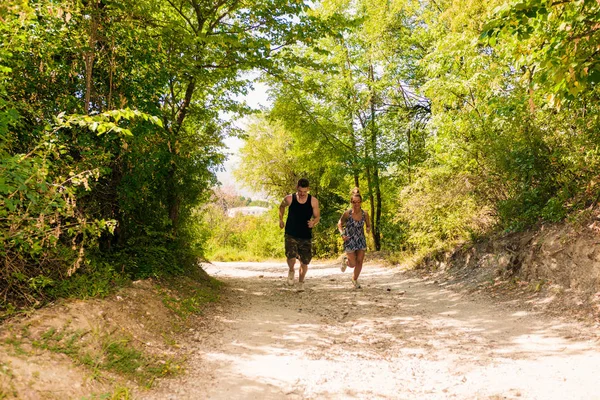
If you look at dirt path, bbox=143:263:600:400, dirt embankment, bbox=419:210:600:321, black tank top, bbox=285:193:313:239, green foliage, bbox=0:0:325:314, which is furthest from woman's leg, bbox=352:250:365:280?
green foliage, bbox=0:0:325:314

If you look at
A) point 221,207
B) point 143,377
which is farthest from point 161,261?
point 221,207

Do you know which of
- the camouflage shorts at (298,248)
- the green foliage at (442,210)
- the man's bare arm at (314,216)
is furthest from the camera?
the green foliage at (442,210)

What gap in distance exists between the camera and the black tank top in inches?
308

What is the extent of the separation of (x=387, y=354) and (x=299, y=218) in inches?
157

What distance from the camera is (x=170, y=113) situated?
23.9 ft

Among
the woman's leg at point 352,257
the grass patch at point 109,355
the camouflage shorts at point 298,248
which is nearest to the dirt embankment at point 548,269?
the woman's leg at point 352,257

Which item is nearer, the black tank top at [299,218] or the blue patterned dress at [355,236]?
the black tank top at [299,218]

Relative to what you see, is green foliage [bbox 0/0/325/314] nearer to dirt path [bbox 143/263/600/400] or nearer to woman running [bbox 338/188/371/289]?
dirt path [bbox 143/263/600/400]

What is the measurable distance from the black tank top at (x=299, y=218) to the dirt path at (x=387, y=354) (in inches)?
65.2

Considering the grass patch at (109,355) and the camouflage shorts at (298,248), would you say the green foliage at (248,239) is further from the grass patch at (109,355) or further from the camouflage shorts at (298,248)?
the grass patch at (109,355)

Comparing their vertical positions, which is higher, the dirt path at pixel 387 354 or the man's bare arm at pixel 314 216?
the man's bare arm at pixel 314 216

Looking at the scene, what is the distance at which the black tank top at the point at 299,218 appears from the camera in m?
7.83

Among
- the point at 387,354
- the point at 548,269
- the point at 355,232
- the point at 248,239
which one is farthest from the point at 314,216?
the point at 248,239

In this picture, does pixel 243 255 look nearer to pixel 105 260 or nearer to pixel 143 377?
pixel 105 260
